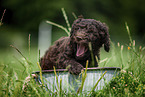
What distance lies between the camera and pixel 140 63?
2.61 meters

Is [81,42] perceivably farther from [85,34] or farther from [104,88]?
[104,88]

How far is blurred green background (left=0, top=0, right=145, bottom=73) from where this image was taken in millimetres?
20812

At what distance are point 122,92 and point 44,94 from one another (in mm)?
774

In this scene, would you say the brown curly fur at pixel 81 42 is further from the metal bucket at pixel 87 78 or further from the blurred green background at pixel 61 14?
the blurred green background at pixel 61 14

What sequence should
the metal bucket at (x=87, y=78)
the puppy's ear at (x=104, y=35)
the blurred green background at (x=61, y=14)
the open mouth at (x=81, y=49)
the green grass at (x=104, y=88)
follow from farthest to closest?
the blurred green background at (x=61, y=14) → the puppy's ear at (x=104, y=35) → the open mouth at (x=81, y=49) → the metal bucket at (x=87, y=78) → the green grass at (x=104, y=88)

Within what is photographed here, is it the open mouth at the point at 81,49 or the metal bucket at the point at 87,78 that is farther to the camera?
the open mouth at the point at 81,49

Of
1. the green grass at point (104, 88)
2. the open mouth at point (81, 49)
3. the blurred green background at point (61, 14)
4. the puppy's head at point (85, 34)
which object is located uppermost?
the blurred green background at point (61, 14)

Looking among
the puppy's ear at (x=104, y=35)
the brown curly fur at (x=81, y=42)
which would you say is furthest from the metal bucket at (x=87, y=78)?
the puppy's ear at (x=104, y=35)

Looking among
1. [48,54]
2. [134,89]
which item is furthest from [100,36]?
[48,54]

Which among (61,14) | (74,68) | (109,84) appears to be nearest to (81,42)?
(74,68)

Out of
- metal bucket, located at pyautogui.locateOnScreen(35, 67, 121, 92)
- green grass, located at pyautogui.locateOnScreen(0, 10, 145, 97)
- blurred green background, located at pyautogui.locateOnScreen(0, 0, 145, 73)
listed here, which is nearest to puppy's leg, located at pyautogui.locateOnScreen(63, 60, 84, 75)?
metal bucket, located at pyautogui.locateOnScreen(35, 67, 121, 92)

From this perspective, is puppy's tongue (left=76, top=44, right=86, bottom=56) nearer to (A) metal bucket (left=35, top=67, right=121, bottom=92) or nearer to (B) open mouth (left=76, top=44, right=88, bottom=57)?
(B) open mouth (left=76, top=44, right=88, bottom=57)

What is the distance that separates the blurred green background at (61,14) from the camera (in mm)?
20812

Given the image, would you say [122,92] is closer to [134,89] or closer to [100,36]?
[134,89]
